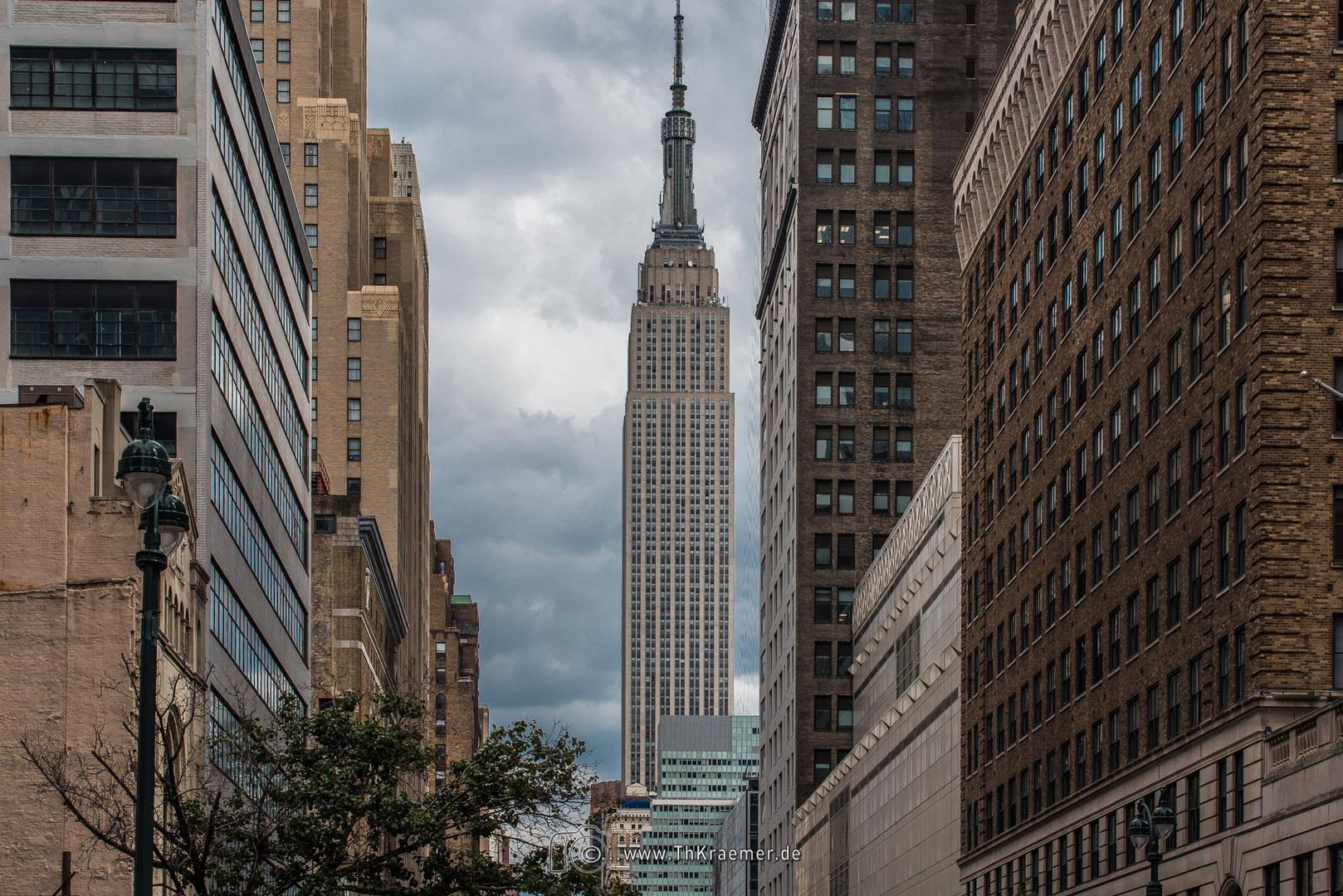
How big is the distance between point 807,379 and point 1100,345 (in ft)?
238

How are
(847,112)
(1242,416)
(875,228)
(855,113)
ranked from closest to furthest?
(1242,416)
(875,228)
(855,113)
(847,112)

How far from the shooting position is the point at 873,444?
456 feet

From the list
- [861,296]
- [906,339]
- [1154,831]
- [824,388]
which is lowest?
[1154,831]

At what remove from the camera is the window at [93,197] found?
62375 mm

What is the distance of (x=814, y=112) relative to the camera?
467 feet

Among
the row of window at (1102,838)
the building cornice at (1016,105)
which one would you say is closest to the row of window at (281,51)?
the building cornice at (1016,105)

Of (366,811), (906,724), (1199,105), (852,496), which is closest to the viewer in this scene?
(366,811)

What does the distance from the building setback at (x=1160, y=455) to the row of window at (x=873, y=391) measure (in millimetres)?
48910

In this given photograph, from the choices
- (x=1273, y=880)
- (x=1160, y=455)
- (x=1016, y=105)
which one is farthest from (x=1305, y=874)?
(x=1016, y=105)

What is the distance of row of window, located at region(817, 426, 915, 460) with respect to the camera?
453 feet

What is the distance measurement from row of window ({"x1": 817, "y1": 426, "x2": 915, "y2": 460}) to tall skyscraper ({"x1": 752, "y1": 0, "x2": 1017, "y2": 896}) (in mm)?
108

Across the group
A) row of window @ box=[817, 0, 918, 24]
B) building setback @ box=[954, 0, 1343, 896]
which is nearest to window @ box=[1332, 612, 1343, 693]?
building setback @ box=[954, 0, 1343, 896]

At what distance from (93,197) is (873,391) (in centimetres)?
8228

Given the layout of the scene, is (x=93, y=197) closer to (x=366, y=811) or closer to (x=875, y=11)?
(x=366, y=811)
